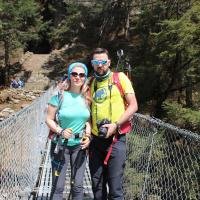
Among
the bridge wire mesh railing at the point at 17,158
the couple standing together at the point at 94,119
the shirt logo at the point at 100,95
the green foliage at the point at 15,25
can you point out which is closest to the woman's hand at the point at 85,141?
the couple standing together at the point at 94,119

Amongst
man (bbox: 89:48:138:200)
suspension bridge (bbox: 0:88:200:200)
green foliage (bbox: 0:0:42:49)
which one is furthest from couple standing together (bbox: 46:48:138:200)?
green foliage (bbox: 0:0:42:49)

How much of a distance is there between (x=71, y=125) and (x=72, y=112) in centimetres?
10

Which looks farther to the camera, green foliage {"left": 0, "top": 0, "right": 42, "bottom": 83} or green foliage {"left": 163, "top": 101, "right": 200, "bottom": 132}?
green foliage {"left": 0, "top": 0, "right": 42, "bottom": 83}

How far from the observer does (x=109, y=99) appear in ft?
10.9

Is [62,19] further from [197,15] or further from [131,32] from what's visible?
[197,15]

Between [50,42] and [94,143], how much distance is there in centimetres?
2867

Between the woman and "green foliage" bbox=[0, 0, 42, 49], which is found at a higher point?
"green foliage" bbox=[0, 0, 42, 49]

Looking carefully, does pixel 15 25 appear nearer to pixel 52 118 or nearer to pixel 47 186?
pixel 47 186

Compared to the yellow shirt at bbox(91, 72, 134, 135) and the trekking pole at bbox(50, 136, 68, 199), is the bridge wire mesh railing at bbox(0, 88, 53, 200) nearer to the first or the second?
the trekking pole at bbox(50, 136, 68, 199)

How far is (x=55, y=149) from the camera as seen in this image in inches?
133

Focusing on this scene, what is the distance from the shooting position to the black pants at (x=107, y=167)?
3361 mm

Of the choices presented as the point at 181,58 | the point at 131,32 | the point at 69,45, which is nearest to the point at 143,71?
the point at 181,58

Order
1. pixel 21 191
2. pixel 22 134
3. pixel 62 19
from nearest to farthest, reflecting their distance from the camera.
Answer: pixel 21 191, pixel 22 134, pixel 62 19

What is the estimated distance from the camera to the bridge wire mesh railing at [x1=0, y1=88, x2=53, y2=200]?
3713 mm
